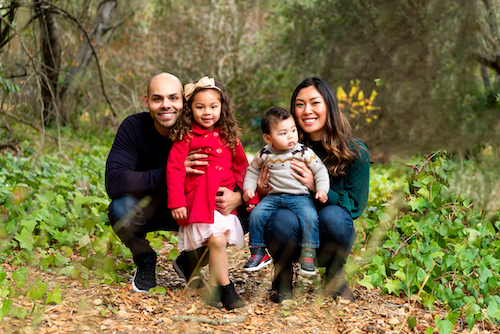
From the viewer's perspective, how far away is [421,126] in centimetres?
679

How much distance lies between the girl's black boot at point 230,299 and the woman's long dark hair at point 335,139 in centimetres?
86

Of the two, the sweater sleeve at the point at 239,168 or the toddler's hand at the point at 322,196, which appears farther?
the sweater sleeve at the point at 239,168

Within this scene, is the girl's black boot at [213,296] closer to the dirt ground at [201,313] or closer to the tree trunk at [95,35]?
the dirt ground at [201,313]

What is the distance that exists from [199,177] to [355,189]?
34.8 inches

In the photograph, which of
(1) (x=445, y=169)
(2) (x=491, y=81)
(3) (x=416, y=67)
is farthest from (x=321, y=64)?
(1) (x=445, y=169)

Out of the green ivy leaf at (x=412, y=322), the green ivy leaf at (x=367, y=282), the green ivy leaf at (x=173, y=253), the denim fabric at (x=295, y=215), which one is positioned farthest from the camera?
the green ivy leaf at (x=173, y=253)

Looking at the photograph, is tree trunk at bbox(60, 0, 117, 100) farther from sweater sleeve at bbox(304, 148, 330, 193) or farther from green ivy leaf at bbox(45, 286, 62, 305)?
sweater sleeve at bbox(304, 148, 330, 193)

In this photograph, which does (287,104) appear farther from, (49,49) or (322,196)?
(322,196)

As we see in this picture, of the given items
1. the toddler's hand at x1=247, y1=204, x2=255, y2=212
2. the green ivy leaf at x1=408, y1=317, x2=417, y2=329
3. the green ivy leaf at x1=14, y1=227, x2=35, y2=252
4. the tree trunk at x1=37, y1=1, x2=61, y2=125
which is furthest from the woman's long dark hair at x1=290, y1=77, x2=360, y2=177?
the tree trunk at x1=37, y1=1, x2=61, y2=125

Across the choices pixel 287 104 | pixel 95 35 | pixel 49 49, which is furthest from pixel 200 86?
pixel 287 104

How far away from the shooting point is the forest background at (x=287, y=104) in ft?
9.34

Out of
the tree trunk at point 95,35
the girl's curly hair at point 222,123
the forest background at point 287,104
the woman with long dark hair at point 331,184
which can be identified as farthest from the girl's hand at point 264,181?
the tree trunk at point 95,35

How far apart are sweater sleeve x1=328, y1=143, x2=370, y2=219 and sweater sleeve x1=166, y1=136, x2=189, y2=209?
82 centimetres

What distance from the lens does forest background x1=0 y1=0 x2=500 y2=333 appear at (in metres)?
2.85
